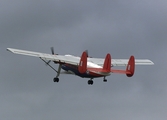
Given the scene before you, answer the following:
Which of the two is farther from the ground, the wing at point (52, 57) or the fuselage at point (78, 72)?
the wing at point (52, 57)

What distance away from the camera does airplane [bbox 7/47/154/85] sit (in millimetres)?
116000

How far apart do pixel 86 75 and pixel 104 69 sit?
5919 millimetres

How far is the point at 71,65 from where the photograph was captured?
419ft

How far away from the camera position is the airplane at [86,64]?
116000 millimetres

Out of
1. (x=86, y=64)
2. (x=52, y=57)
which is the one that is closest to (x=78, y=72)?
(x=52, y=57)

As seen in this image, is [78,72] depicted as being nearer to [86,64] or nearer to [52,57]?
[52,57]

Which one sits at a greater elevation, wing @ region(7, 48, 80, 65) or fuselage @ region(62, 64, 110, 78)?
wing @ region(7, 48, 80, 65)

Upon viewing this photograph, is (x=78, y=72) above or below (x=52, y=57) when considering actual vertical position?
below

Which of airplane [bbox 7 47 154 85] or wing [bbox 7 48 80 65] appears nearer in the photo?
airplane [bbox 7 47 154 85]

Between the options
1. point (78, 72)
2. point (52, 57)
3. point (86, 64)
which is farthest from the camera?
point (52, 57)

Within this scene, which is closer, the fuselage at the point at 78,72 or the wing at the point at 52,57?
the fuselage at the point at 78,72

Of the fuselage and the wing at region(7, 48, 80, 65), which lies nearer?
the fuselage

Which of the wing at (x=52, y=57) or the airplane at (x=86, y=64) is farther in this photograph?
the wing at (x=52, y=57)

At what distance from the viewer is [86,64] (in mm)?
115125
